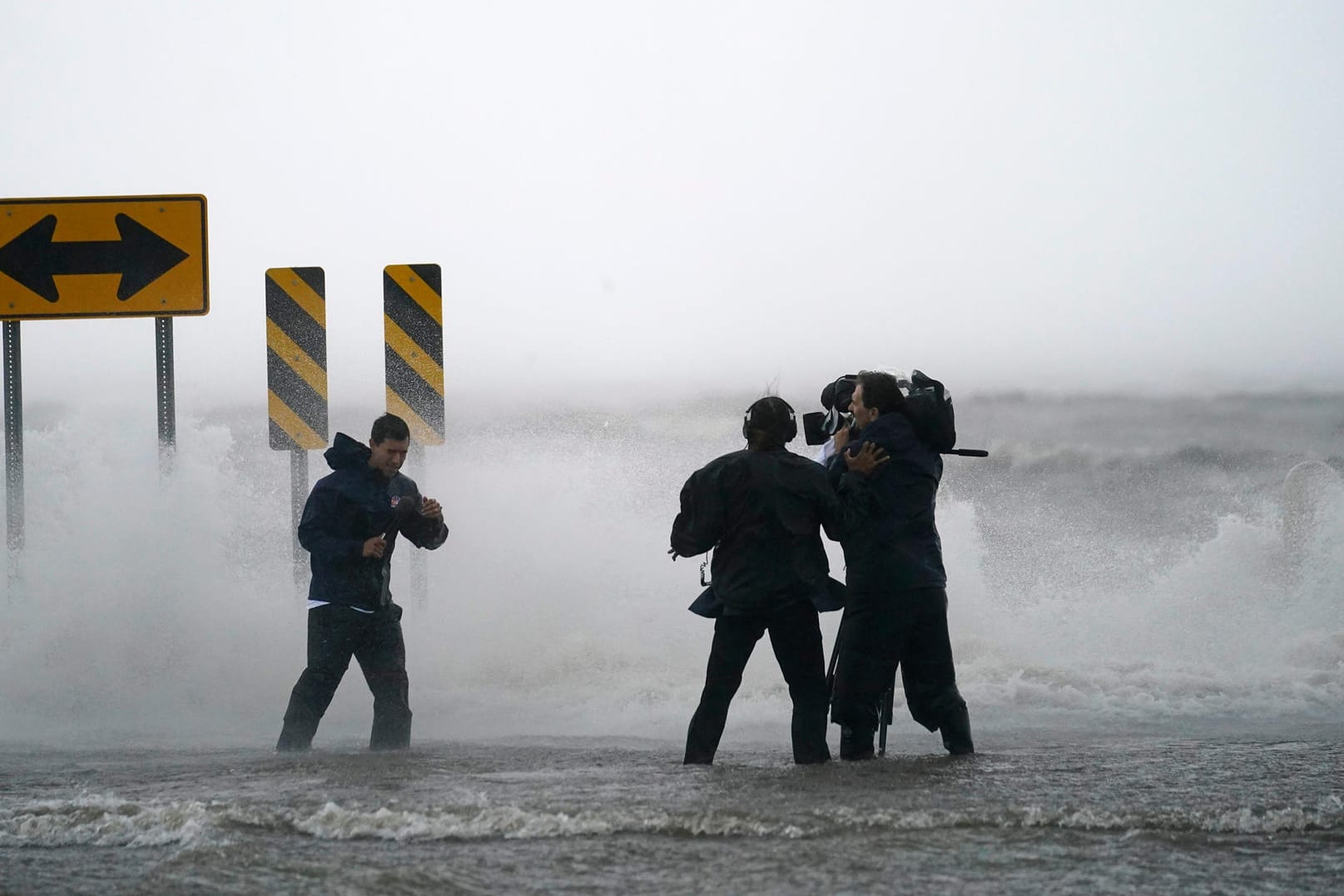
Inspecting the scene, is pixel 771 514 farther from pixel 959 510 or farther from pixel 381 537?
pixel 959 510

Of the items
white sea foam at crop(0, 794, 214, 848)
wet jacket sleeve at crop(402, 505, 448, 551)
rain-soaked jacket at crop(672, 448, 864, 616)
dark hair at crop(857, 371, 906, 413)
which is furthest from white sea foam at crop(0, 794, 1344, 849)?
wet jacket sleeve at crop(402, 505, 448, 551)

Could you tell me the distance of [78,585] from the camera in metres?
10.2

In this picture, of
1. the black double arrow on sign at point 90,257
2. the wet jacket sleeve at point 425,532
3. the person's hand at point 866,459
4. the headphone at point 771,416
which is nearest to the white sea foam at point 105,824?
the wet jacket sleeve at point 425,532

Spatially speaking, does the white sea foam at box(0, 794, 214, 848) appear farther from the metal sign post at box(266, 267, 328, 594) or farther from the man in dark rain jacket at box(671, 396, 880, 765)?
the metal sign post at box(266, 267, 328, 594)

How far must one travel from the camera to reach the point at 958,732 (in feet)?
19.9

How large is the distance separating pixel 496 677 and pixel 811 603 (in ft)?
19.2

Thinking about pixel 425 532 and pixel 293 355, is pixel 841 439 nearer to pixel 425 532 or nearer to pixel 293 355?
pixel 425 532

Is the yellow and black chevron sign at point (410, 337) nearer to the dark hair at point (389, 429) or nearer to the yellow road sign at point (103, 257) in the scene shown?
the yellow road sign at point (103, 257)

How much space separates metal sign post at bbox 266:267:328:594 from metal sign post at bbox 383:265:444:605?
1.40 feet

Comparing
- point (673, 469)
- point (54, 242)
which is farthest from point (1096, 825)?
point (673, 469)

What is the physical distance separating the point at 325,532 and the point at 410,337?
2195mm

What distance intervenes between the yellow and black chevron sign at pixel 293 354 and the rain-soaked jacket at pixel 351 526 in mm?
1861

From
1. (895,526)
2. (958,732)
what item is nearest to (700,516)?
(895,526)

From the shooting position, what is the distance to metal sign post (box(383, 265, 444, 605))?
8.67 meters
